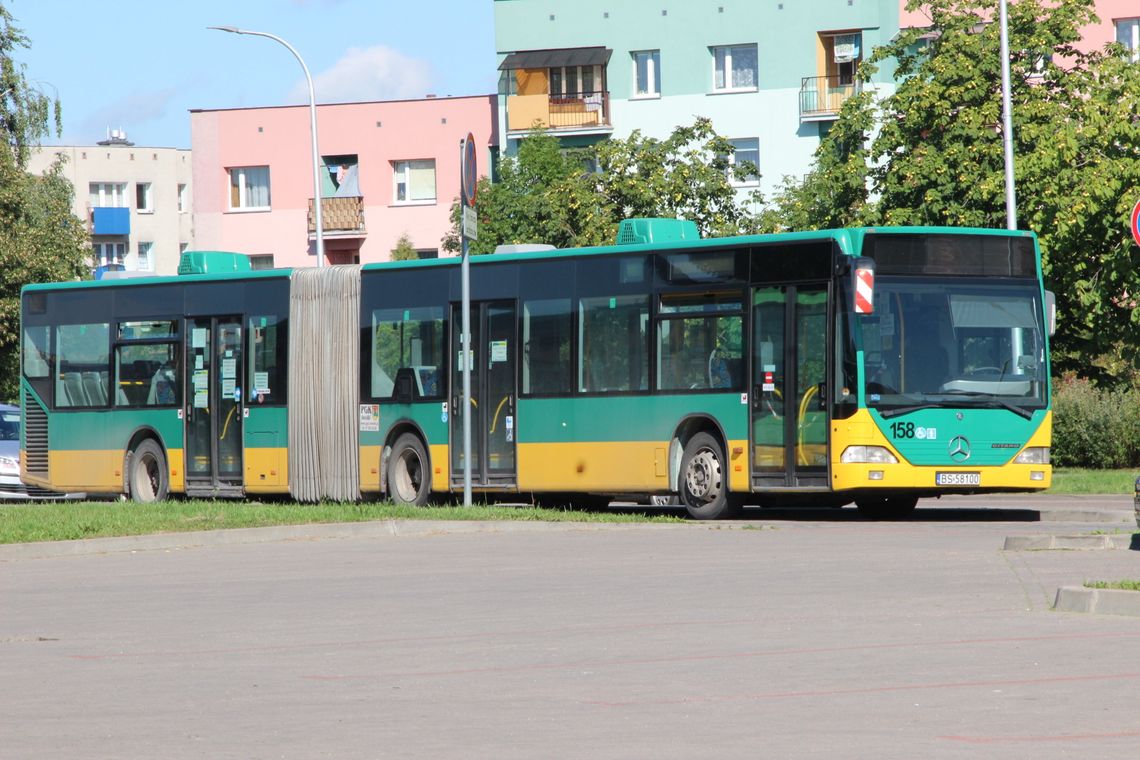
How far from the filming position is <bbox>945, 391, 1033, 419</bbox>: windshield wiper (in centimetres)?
2172

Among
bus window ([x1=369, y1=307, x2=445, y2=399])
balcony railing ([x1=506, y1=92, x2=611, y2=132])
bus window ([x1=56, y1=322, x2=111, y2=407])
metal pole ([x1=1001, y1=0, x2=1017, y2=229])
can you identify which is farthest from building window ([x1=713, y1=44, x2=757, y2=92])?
bus window ([x1=369, y1=307, x2=445, y2=399])

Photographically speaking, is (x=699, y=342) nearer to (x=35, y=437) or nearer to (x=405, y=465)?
(x=405, y=465)

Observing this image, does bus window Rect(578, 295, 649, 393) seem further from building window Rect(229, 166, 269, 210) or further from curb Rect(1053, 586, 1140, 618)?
building window Rect(229, 166, 269, 210)

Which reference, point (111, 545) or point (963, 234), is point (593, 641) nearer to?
point (111, 545)

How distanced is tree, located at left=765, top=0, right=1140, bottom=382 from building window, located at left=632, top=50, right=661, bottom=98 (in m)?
17.2

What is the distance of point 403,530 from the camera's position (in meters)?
20.7

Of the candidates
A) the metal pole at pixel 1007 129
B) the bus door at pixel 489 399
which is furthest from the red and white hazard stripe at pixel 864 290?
the metal pole at pixel 1007 129

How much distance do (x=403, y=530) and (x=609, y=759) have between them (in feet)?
43.6

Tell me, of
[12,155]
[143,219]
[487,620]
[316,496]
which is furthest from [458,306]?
[143,219]

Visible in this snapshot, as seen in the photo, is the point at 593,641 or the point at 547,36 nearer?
the point at 593,641

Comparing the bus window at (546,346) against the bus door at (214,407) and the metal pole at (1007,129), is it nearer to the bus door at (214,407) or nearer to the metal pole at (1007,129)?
the bus door at (214,407)

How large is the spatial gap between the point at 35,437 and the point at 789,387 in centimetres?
1335

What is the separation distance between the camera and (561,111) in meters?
65.7

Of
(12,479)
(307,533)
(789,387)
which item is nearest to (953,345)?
(789,387)
